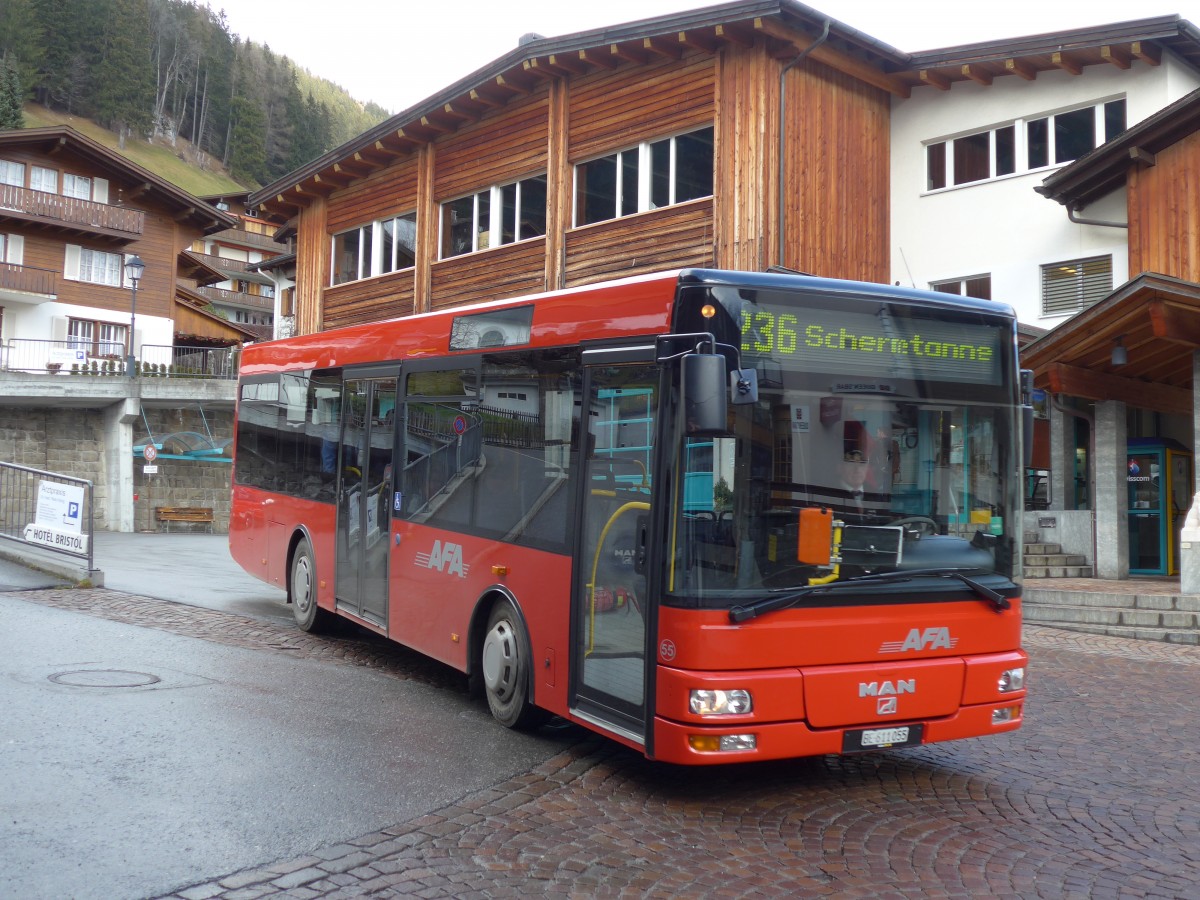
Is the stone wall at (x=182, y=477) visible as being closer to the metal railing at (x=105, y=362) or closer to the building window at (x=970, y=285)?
the metal railing at (x=105, y=362)

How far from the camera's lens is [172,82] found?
12075 cm

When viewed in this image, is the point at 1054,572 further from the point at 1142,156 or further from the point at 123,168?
the point at 123,168

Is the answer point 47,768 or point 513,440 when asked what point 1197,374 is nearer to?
point 513,440

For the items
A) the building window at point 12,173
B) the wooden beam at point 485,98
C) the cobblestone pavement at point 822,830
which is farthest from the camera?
the building window at point 12,173

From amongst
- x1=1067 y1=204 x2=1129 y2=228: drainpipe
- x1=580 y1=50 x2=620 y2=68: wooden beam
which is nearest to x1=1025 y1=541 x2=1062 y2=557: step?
x1=1067 y1=204 x2=1129 y2=228: drainpipe

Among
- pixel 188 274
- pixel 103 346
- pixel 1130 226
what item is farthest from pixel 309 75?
pixel 1130 226

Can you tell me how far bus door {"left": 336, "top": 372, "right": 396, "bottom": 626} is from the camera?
30.4 feet

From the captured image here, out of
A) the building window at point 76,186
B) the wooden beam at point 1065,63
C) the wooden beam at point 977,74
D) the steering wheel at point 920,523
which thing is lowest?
the steering wheel at point 920,523

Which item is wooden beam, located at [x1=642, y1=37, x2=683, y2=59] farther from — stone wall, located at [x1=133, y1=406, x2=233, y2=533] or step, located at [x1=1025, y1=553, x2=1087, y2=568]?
stone wall, located at [x1=133, y1=406, x2=233, y2=533]

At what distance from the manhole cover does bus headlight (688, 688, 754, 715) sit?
4.47 m

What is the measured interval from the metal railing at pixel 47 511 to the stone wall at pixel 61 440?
64.2ft

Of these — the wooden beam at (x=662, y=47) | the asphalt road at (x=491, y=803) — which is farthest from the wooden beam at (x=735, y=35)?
the asphalt road at (x=491, y=803)

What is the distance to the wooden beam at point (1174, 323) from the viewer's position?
14398 millimetres

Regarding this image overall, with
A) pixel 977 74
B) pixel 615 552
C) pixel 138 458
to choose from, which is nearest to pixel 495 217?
pixel 977 74
